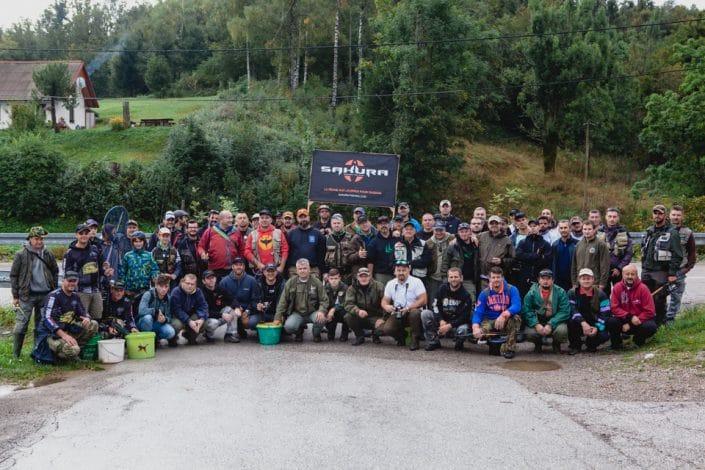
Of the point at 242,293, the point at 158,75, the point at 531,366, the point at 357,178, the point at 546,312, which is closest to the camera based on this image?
the point at 531,366

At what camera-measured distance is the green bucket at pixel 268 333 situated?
1244 cm

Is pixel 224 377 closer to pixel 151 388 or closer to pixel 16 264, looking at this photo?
pixel 151 388

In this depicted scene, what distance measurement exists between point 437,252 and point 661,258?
3.68 m

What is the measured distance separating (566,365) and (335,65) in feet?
132

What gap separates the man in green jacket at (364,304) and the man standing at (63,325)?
415 cm

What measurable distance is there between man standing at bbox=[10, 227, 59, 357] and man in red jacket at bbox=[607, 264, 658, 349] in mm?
8765

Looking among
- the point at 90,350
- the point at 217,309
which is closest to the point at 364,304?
the point at 217,309

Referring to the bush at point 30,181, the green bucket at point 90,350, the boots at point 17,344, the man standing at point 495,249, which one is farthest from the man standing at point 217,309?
the bush at point 30,181

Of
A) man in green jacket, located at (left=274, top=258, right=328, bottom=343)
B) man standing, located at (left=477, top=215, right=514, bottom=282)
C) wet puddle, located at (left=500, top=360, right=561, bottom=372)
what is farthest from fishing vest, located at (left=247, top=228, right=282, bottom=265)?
wet puddle, located at (left=500, top=360, right=561, bottom=372)

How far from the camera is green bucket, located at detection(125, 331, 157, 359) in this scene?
11414 millimetres

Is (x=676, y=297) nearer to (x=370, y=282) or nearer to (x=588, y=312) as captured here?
(x=588, y=312)

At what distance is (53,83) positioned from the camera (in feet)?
164

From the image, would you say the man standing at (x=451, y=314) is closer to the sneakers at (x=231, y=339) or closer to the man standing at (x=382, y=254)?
the man standing at (x=382, y=254)

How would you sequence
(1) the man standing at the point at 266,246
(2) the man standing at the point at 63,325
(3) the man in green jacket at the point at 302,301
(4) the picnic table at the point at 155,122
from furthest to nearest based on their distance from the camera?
(4) the picnic table at the point at 155,122 → (1) the man standing at the point at 266,246 → (3) the man in green jacket at the point at 302,301 → (2) the man standing at the point at 63,325
